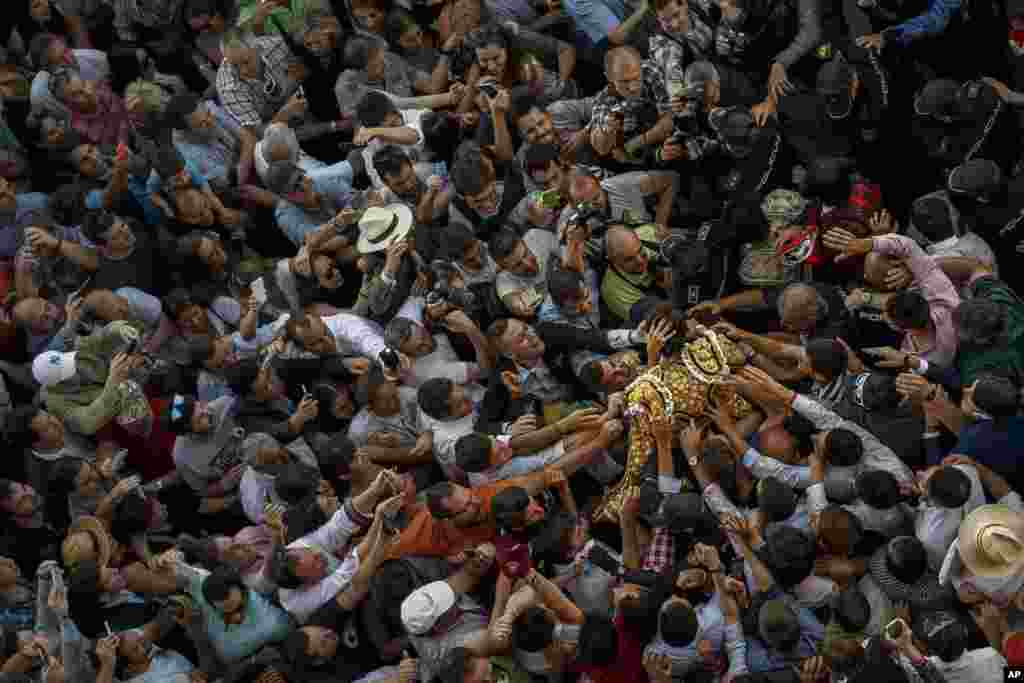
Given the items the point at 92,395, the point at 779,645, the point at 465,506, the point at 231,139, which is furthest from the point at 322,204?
the point at 779,645

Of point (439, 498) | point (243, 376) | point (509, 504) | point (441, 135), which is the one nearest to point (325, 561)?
point (439, 498)

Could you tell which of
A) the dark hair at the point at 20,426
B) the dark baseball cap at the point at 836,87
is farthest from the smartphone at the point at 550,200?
the dark hair at the point at 20,426

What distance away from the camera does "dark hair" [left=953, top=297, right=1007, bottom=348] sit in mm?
7859

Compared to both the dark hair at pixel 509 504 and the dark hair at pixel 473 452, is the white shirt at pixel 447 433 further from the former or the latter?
the dark hair at pixel 509 504

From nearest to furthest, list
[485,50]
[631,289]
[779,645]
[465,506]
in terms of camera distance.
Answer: [779,645] < [465,506] < [631,289] < [485,50]

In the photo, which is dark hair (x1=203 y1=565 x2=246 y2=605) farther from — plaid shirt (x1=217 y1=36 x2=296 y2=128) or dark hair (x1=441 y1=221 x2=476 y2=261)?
plaid shirt (x1=217 y1=36 x2=296 y2=128)

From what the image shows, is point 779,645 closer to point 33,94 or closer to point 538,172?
point 538,172

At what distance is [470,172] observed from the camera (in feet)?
30.7

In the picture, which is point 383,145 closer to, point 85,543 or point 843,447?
point 85,543

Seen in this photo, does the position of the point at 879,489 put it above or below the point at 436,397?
above

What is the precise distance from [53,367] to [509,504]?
297 cm

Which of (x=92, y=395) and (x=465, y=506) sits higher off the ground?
(x=465, y=506)

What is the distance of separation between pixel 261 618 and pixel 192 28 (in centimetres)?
467

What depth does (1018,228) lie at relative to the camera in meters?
8.38
